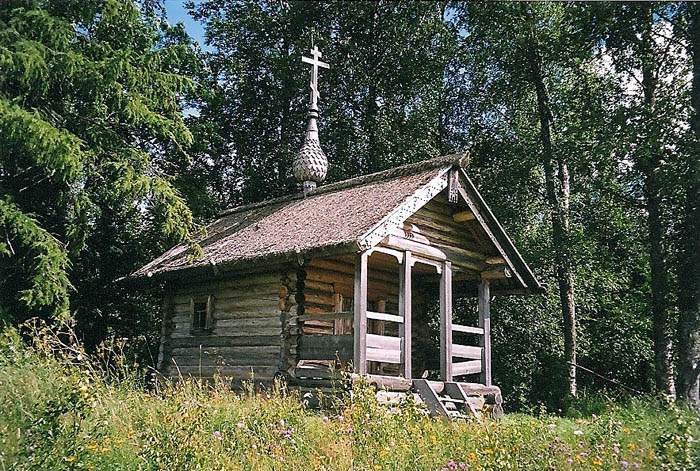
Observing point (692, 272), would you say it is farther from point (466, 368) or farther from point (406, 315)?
point (466, 368)

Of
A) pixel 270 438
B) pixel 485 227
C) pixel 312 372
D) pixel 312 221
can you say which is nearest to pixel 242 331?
pixel 312 372

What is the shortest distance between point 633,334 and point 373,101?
1535cm

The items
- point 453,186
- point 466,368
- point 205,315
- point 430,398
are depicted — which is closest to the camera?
point 430,398

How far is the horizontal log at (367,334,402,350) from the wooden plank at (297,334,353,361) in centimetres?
30

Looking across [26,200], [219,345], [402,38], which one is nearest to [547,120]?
[219,345]

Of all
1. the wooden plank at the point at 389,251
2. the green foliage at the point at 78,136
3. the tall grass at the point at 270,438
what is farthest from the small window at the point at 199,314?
the tall grass at the point at 270,438

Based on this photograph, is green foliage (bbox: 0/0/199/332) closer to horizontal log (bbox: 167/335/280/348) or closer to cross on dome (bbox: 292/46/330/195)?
horizontal log (bbox: 167/335/280/348)

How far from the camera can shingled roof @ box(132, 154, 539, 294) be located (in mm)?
10039

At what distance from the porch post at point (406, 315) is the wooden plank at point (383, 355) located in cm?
9

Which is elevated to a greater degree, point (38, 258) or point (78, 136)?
point (78, 136)

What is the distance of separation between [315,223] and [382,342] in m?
2.16

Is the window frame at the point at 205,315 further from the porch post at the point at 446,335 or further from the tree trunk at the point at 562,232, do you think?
the tree trunk at the point at 562,232

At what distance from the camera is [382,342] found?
10375 mm

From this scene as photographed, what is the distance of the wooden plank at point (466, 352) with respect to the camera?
12148 mm
